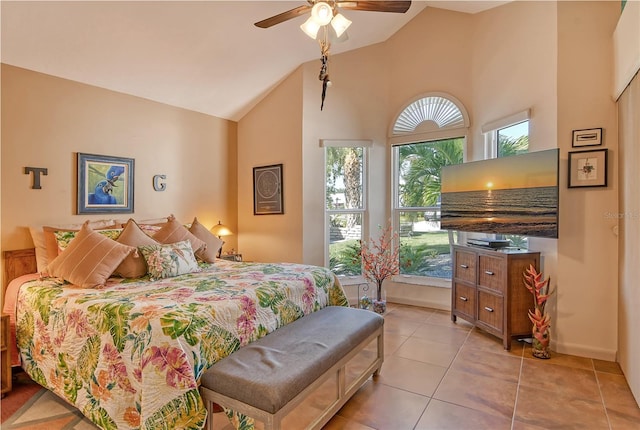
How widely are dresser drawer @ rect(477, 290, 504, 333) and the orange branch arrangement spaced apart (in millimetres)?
247

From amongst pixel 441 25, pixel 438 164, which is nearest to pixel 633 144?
pixel 438 164

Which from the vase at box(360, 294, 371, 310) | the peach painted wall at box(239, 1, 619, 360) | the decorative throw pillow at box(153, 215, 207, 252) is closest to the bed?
the decorative throw pillow at box(153, 215, 207, 252)

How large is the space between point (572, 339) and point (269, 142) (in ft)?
12.9

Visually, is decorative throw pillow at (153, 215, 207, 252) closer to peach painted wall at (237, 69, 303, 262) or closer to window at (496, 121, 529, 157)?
peach painted wall at (237, 69, 303, 262)

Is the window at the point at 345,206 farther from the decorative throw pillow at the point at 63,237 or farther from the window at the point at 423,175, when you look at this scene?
the decorative throw pillow at the point at 63,237

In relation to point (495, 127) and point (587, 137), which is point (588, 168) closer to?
point (587, 137)

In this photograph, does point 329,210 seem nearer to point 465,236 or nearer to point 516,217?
point 465,236

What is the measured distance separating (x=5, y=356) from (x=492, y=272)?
394 centimetres

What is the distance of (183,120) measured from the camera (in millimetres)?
4277

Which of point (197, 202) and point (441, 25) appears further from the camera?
point (197, 202)

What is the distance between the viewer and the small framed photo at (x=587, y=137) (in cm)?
278

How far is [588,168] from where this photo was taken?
2.82 meters

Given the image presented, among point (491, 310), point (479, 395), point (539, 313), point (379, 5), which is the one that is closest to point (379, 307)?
point (491, 310)

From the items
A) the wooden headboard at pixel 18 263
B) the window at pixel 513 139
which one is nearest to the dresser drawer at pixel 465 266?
the window at pixel 513 139
